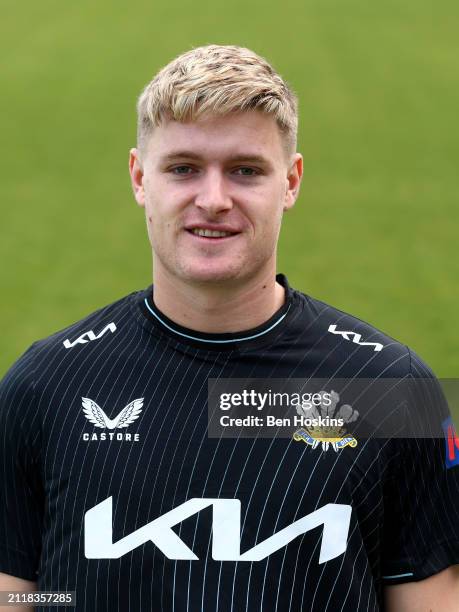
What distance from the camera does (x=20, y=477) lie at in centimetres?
134

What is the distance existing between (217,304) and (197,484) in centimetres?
23

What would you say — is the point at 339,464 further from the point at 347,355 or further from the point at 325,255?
the point at 325,255

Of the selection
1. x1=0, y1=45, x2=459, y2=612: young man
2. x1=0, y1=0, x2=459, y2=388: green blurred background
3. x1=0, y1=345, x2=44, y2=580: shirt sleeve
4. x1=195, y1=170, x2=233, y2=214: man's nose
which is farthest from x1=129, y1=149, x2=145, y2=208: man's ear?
x1=0, y1=0, x2=459, y2=388: green blurred background

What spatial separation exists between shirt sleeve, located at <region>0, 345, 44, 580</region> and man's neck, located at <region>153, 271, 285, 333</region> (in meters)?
0.21

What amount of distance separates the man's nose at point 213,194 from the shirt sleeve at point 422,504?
13.0 inches

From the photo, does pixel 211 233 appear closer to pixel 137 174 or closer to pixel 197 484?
pixel 137 174

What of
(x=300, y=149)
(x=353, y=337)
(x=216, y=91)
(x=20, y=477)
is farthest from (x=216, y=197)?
(x=300, y=149)

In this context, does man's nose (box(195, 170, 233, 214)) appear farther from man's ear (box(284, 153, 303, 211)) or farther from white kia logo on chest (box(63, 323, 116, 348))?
white kia logo on chest (box(63, 323, 116, 348))

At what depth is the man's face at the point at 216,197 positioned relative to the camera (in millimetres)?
1283

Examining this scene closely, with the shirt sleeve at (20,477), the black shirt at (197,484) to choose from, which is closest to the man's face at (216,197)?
the black shirt at (197,484)

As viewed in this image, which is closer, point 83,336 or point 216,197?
point 216,197

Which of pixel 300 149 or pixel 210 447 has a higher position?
pixel 300 149

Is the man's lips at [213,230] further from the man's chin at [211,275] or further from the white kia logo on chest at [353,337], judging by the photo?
the white kia logo on chest at [353,337]

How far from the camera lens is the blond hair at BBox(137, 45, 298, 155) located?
1297 mm
